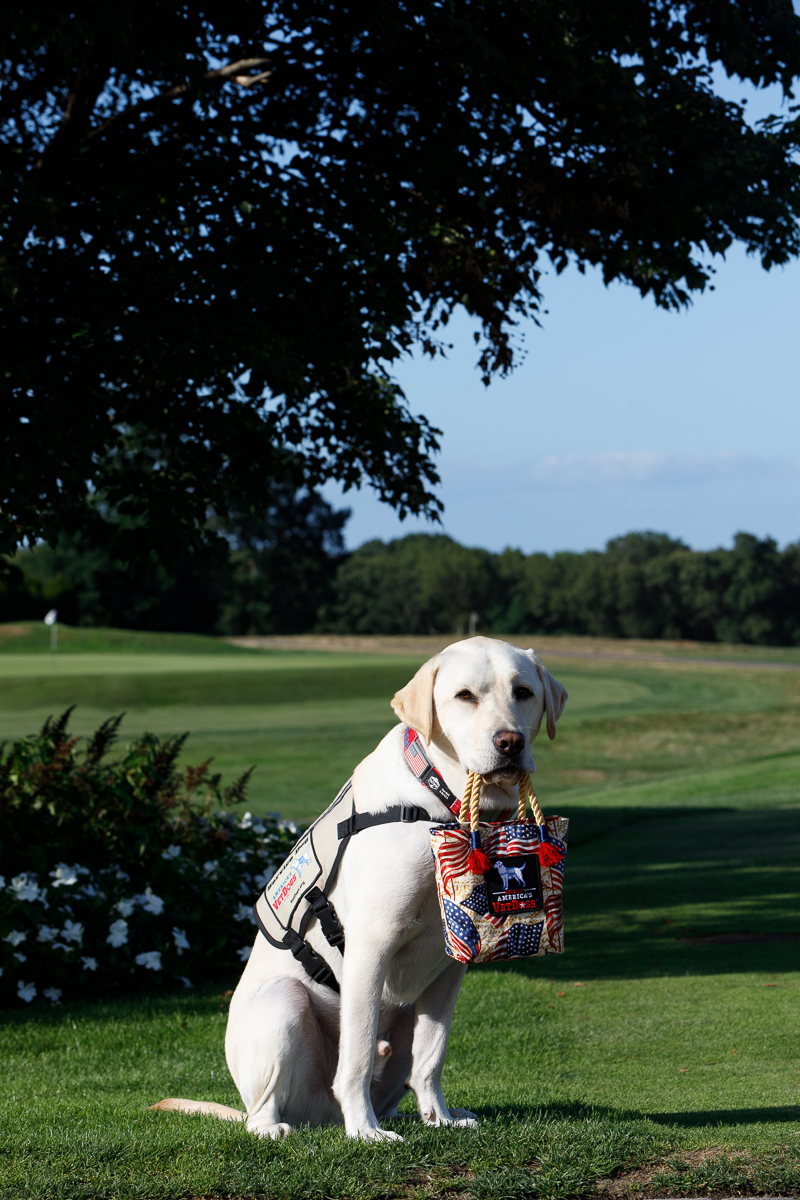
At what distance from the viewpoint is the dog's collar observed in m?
3.31

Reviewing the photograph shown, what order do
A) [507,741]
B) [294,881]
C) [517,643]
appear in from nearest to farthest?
[507,741] < [294,881] < [517,643]

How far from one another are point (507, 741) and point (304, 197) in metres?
5.89

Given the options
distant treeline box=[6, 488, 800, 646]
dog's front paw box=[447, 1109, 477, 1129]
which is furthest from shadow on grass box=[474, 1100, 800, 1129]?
distant treeline box=[6, 488, 800, 646]

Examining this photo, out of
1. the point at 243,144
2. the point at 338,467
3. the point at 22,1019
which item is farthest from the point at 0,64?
the point at 22,1019

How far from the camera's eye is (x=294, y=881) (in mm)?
3742

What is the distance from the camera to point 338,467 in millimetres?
10344

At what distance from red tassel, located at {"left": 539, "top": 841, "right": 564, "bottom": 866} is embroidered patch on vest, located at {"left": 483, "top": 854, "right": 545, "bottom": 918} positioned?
0.02 meters

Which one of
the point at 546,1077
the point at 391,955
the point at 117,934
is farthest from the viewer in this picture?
the point at 117,934

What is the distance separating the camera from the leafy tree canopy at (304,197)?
682 centimetres

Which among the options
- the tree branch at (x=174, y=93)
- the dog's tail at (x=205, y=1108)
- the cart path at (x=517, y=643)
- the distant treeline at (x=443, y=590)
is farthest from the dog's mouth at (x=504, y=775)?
the distant treeline at (x=443, y=590)

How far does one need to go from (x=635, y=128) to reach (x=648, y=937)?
6.17 meters

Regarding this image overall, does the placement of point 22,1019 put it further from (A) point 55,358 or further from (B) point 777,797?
(B) point 777,797

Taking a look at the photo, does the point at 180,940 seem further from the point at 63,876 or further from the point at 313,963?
the point at 313,963

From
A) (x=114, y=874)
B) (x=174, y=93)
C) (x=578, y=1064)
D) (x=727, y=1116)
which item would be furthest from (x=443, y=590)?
(x=727, y=1116)
